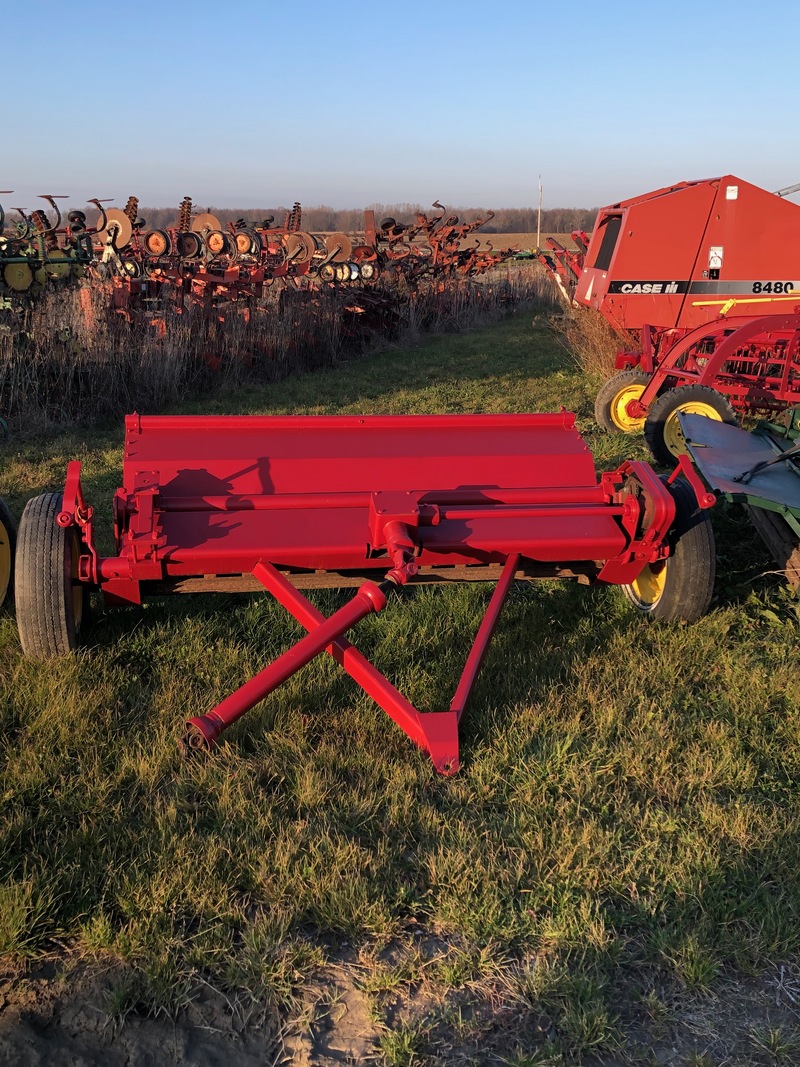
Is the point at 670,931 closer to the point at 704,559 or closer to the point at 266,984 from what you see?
the point at 266,984

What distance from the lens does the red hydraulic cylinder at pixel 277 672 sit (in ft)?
8.86

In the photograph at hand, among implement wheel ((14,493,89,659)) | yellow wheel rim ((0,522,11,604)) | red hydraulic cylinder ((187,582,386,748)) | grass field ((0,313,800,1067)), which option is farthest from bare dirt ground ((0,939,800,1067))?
yellow wheel rim ((0,522,11,604))

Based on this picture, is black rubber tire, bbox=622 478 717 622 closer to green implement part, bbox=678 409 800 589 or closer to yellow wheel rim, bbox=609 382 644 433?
green implement part, bbox=678 409 800 589

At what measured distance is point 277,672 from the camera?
2.79 metres

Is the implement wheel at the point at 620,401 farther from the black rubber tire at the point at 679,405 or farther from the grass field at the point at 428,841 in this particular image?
the grass field at the point at 428,841

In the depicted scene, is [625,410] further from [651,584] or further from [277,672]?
[277,672]

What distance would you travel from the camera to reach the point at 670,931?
2275 mm

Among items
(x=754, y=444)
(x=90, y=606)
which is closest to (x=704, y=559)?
(x=754, y=444)

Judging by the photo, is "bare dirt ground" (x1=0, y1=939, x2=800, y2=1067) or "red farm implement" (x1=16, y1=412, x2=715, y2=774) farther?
"red farm implement" (x1=16, y1=412, x2=715, y2=774)

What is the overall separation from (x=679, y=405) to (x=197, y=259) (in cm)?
1006

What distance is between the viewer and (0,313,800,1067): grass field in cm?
207

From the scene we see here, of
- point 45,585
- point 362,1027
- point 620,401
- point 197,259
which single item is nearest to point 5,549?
point 45,585

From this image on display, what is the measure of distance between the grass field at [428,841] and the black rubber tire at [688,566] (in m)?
0.14

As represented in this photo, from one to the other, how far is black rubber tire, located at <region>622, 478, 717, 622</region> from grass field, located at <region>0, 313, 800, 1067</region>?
0.45 ft
